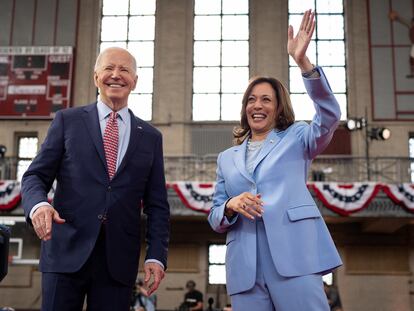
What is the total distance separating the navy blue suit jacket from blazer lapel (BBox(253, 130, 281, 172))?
0.49 m

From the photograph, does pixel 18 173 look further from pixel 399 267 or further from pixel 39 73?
pixel 399 267

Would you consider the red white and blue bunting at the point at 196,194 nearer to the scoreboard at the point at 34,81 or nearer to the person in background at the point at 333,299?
the person in background at the point at 333,299

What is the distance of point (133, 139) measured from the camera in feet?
9.01

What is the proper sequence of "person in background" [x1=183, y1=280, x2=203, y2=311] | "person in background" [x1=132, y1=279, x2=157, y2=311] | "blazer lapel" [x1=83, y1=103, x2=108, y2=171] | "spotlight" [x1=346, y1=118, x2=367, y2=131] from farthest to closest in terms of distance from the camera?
"spotlight" [x1=346, y1=118, x2=367, y2=131] < "person in background" [x1=183, y1=280, x2=203, y2=311] < "person in background" [x1=132, y1=279, x2=157, y2=311] < "blazer lapel" [x1=83, y1=103, x2=108, y2=171]

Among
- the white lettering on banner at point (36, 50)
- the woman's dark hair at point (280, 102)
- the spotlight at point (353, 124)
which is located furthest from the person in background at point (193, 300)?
the woman's dark hair at point (280, 102)

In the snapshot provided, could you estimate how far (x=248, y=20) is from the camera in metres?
20.1

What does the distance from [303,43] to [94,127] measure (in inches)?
38.6

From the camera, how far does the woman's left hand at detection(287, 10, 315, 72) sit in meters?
2.54

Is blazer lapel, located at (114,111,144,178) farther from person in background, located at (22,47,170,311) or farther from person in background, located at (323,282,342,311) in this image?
person in background, located at (323,282,342,311)

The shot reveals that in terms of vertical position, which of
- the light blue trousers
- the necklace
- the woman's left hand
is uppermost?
the woman's left hand

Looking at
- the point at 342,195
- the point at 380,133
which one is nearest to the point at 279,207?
the point at 342,195

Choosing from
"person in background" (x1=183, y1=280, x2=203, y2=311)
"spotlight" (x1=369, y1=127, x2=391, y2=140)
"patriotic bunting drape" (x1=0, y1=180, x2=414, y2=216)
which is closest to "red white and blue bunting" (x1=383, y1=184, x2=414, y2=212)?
"patriotic bunting drape" (x1=0, y1=180, x2=414, y2=216)

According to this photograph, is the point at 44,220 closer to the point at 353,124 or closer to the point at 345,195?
the point at 345,195

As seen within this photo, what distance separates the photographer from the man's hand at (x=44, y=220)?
7.59ft
